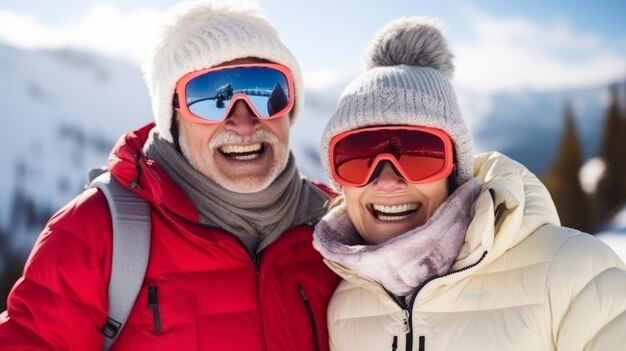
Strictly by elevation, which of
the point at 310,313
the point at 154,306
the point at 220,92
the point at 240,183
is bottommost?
the point at 310,313

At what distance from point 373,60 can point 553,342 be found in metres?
1.63

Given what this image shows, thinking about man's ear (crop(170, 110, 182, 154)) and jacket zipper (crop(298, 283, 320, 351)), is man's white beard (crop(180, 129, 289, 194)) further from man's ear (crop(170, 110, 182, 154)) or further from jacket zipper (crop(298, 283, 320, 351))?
jacket zipper (crop(298, 283, 320, 351))

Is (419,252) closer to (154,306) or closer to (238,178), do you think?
(238,178)

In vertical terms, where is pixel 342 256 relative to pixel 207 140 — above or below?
below

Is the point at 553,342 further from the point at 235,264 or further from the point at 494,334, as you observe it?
the point at 235,264

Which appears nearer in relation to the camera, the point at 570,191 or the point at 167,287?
the point at 167,287

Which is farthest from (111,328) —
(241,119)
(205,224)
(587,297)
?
(587,297)

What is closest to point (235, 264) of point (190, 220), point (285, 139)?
point (190, 220)

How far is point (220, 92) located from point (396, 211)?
1.11m

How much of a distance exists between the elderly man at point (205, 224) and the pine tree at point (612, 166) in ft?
109

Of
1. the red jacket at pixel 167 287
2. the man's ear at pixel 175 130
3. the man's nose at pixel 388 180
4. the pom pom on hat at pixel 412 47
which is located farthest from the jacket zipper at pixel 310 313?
the pom pom on hat at pixel 412 47

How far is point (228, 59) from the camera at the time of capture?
2.98 m

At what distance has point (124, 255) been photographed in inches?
99.8

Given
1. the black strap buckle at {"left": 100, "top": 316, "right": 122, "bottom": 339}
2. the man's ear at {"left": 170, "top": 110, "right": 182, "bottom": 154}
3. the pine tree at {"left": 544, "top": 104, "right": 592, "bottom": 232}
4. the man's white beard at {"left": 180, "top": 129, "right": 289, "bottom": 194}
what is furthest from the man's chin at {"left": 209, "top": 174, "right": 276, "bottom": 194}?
the pine tree at {"left": 544, "top": 104, "right": 592, "bottom": 232}
